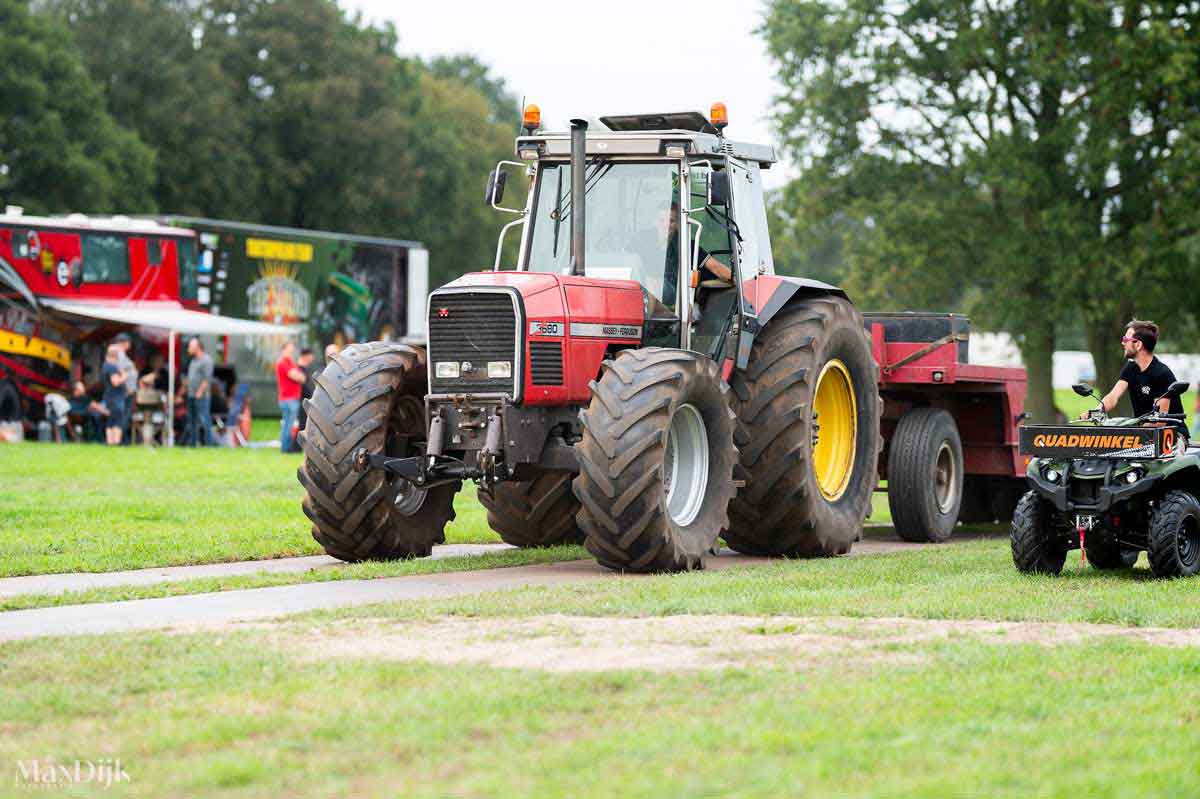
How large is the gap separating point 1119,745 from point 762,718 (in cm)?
127

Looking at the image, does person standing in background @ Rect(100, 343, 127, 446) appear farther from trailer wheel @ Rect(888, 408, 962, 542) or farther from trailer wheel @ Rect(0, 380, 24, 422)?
trailer wheel @ Rect(888, 408, 962, 542)

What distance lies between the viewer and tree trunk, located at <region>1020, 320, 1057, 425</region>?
35781 mm

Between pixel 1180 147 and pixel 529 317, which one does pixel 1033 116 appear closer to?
pixel 1180 147

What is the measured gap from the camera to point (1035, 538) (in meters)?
12.2

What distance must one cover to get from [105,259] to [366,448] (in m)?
21.7

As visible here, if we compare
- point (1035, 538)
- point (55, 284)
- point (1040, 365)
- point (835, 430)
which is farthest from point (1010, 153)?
point (1035, 538)

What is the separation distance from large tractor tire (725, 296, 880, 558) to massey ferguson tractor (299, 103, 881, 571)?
18mm

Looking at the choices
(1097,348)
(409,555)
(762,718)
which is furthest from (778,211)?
(762,718)

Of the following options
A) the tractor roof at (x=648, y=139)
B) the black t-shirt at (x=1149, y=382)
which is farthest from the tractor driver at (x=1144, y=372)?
the tractor roof at (x=648, y=139)

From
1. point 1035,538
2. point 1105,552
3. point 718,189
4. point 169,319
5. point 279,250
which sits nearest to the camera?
point 1035,538

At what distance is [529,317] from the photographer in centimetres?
1249

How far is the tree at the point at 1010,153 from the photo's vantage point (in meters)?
33.5

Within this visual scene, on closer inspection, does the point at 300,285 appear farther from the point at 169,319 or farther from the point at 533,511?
the point at 533,511

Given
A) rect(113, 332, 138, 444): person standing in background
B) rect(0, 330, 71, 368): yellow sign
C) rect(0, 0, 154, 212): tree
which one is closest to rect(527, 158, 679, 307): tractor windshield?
rect(113, 332, 138, 444): person standing in background
